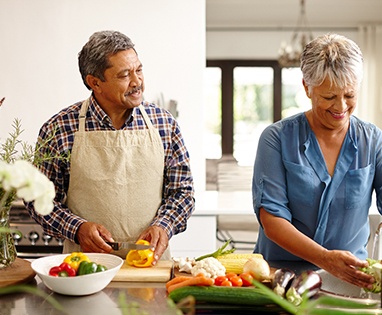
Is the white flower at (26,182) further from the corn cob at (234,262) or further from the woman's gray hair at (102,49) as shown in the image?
the woman's gray hair at (102,49)

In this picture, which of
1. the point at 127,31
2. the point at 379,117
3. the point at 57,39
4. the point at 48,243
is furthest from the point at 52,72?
the point at 379,117

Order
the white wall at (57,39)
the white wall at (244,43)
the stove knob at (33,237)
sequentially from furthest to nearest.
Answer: the white wall at (244,43), the white wall at (57,39), the stove knob at (33,237)

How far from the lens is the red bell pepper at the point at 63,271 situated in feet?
5.85

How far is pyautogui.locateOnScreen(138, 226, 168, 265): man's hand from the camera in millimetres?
2178

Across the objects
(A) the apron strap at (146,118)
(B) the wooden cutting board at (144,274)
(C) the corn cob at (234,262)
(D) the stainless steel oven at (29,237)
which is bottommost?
(D) the stainless steel oven at (29,237)

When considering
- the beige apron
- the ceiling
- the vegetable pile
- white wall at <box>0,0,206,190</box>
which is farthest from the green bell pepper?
the ceiling

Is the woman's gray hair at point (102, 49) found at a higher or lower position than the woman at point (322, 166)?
higher

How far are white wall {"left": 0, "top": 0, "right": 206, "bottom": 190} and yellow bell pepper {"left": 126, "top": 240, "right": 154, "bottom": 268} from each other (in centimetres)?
212

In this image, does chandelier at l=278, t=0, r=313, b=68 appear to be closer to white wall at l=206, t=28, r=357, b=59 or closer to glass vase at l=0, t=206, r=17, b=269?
white wall at l=206, t=28, r=357, b=59

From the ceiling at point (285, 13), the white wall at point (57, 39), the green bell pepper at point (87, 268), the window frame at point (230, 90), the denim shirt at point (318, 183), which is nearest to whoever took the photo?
the green bell pepper at point (87, 268)

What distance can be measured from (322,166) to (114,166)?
2.44ft

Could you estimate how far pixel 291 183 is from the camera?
2.14 m

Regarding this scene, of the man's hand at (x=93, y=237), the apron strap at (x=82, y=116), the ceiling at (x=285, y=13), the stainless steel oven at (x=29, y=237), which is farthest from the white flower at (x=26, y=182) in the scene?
the ceiling at (x=285, y=13)

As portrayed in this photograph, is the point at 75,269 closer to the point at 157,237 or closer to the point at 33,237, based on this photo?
the point at 157,237
